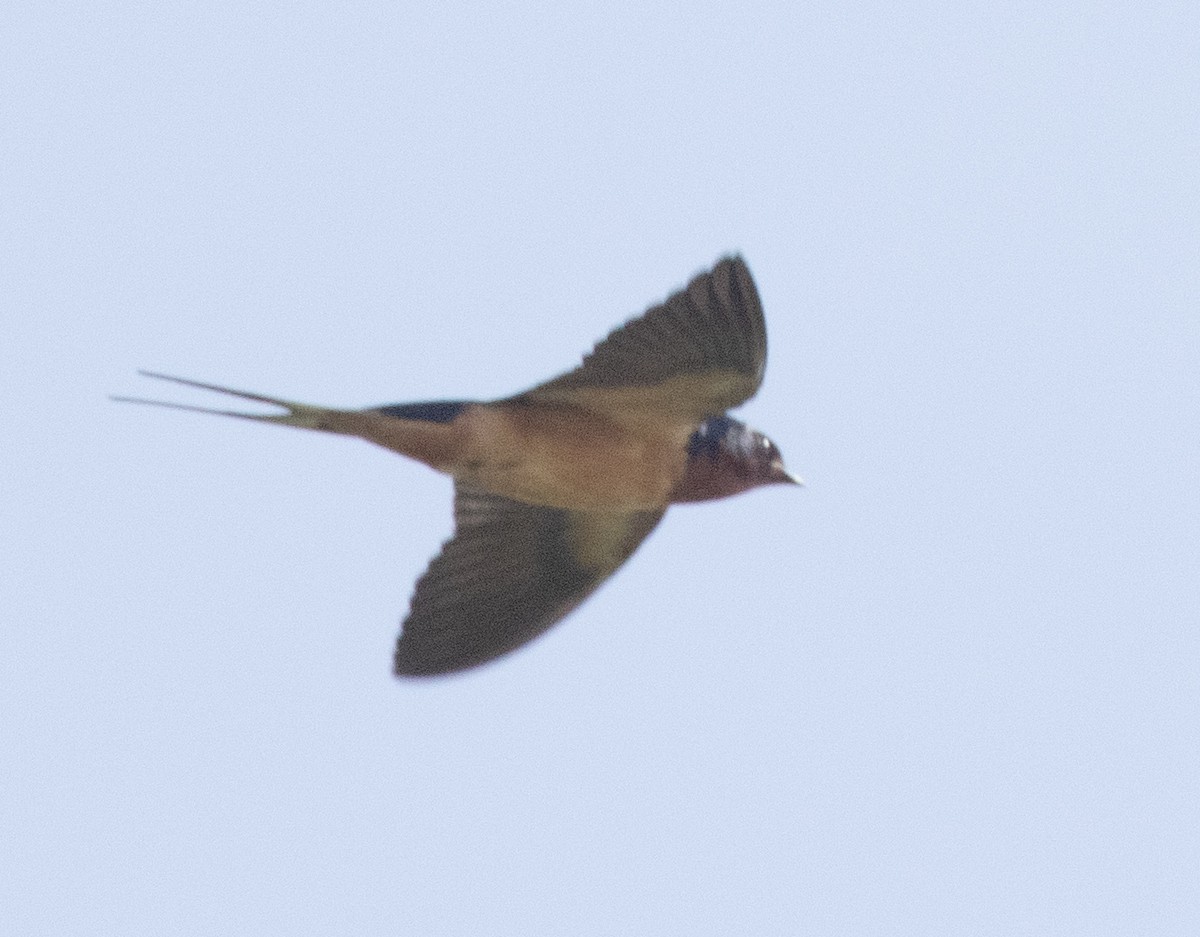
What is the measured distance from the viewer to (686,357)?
6480 mm

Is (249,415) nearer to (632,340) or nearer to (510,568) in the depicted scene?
(632,340)

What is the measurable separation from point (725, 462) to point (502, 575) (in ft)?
3.74

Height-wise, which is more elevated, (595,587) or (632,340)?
(632,340)

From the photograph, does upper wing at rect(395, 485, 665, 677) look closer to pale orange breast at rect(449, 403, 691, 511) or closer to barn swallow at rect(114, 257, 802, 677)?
barn swallow at rect(114, 257, 802, 677)

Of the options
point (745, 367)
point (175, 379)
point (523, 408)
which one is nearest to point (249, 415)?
point (175, 379)

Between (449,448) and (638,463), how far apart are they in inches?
23.4

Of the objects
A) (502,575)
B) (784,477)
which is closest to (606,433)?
(784,477)

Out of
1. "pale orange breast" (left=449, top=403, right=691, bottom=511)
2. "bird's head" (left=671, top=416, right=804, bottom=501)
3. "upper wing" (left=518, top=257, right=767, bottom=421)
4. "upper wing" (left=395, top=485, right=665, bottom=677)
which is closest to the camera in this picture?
"upper wing" (left=518, top=257, right=767, bottom=421)

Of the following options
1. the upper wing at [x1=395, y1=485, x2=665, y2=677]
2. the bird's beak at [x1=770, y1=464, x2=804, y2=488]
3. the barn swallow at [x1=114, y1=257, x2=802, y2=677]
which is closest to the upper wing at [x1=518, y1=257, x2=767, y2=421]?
the barn swallow at [x1=114, y1=257, x2=802, y2=677]

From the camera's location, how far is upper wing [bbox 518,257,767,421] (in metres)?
6.32

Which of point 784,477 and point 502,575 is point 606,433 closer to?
point 784,477

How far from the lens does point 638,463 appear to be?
22.1 ft

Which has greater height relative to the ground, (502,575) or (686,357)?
(686,357)

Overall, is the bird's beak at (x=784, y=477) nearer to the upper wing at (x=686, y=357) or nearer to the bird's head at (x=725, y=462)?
the bird's head at (x=725, y=462)
